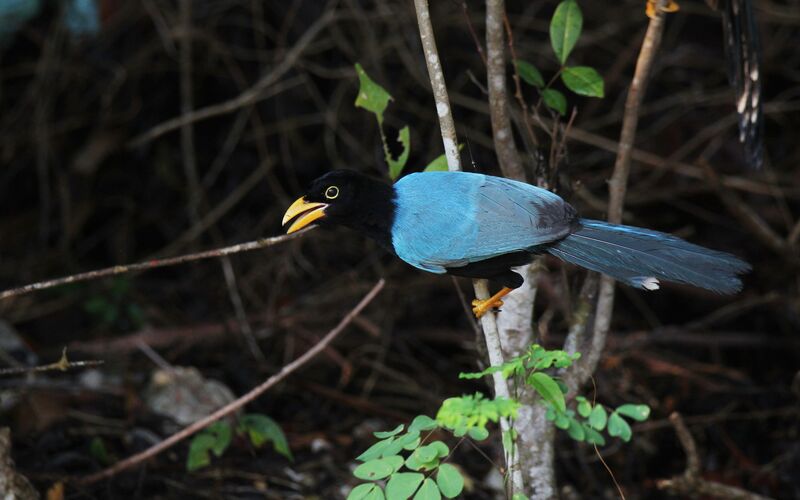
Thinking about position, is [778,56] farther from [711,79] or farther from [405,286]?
[405,286]

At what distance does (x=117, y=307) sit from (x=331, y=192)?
89.8 inches

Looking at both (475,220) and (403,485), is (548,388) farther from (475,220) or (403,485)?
(475,220)

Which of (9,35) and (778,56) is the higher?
(9,35)

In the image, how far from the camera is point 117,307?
415 cm

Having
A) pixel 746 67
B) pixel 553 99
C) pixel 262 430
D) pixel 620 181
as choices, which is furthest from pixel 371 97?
pixel 262 430

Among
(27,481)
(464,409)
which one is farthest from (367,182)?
(27,481)

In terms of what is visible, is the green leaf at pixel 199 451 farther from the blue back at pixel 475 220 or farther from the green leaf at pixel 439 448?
the green leaf at pixel 439 448

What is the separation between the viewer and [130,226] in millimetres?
4707

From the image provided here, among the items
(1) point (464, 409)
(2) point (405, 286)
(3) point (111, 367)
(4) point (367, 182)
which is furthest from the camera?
(2) point (405, 286)

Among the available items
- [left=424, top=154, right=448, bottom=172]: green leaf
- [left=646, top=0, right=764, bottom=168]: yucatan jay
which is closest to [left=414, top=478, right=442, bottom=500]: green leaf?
[left=424, top=154, right=448, bottom=172]: green leaf

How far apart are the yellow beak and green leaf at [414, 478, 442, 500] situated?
707 millimetres

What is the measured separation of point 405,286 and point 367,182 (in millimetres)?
1974

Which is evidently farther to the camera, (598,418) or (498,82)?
(498,82)

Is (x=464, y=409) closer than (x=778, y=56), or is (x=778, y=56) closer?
(x=464, y=409)
